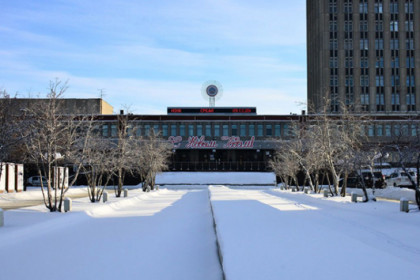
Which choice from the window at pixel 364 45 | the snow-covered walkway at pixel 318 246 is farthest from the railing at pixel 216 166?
the snow-covered walkway at pixel 318 246

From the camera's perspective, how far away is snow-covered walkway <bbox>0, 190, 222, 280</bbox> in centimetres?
1031

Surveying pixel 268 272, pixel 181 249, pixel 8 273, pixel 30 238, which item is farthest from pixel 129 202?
pixel 268 272

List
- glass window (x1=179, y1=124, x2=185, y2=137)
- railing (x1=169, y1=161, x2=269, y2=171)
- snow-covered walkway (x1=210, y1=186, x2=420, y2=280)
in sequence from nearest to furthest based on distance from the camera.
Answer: snow-covered walkway (x1=210, y1=186, x2=420, y2=280) < railing (x1=169, y1=161, x2=269, y2=171) < glass window (x1=179, y1=124, x2=185, y2=137)

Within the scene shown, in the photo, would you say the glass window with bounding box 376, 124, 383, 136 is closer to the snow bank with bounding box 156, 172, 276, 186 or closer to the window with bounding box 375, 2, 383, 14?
the snow bank with bounding box 156, 172, 276, 186

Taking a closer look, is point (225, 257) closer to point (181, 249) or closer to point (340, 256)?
point (340, 256)

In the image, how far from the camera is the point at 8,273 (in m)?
10.1

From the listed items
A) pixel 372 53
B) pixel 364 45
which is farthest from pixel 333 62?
pixel 372 53

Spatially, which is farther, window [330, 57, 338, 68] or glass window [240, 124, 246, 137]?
window [330, 57, 338, 68]

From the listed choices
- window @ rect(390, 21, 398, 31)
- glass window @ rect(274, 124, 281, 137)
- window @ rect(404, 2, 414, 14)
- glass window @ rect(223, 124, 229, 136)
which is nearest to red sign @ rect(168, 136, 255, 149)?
glass window @ rect(223, 124, 229, 136)

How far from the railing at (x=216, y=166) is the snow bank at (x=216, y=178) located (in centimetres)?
520

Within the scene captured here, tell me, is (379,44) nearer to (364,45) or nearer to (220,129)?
(364,45)

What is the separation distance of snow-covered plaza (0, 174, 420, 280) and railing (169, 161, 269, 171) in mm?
60530

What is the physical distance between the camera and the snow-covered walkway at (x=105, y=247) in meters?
10.3

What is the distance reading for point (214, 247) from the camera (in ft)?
44.4
